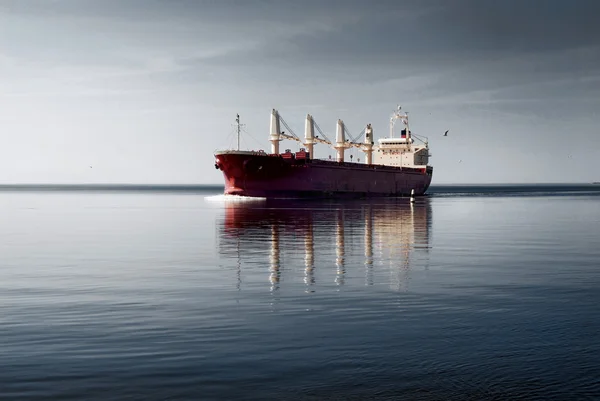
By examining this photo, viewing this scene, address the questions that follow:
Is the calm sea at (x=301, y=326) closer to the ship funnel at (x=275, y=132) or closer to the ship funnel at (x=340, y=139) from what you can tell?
the ship funnel at (x=275, y=132)

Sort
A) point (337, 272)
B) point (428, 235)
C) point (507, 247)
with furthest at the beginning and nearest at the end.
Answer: point (428, 235)
point (507, 247)
point (337, 272)

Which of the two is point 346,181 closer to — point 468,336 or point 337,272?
point 337,272

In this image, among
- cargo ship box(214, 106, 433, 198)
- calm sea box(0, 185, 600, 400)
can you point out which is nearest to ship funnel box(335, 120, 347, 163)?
cargo ship box(214, 106, 433, 198)

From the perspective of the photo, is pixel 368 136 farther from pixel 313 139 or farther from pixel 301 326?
pixel 301 326

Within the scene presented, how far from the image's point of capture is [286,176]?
110 m

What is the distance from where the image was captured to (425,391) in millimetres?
10438

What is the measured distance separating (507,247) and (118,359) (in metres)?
27.1

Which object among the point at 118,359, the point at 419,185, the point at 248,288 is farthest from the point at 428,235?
the point at 419,185

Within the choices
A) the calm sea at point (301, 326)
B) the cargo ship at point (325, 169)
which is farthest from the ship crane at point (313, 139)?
the calm sea at point (301, 326)

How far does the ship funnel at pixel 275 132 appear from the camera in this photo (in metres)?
125

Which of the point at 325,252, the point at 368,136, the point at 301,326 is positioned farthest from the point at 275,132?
the point at 301,326

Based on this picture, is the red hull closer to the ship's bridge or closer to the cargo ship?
the cargo ship

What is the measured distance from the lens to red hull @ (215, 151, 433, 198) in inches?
4254

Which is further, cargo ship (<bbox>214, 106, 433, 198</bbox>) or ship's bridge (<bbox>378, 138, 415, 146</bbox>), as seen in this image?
ship's bridge (<bbox>378, 138, 415, 146</bbox>)
